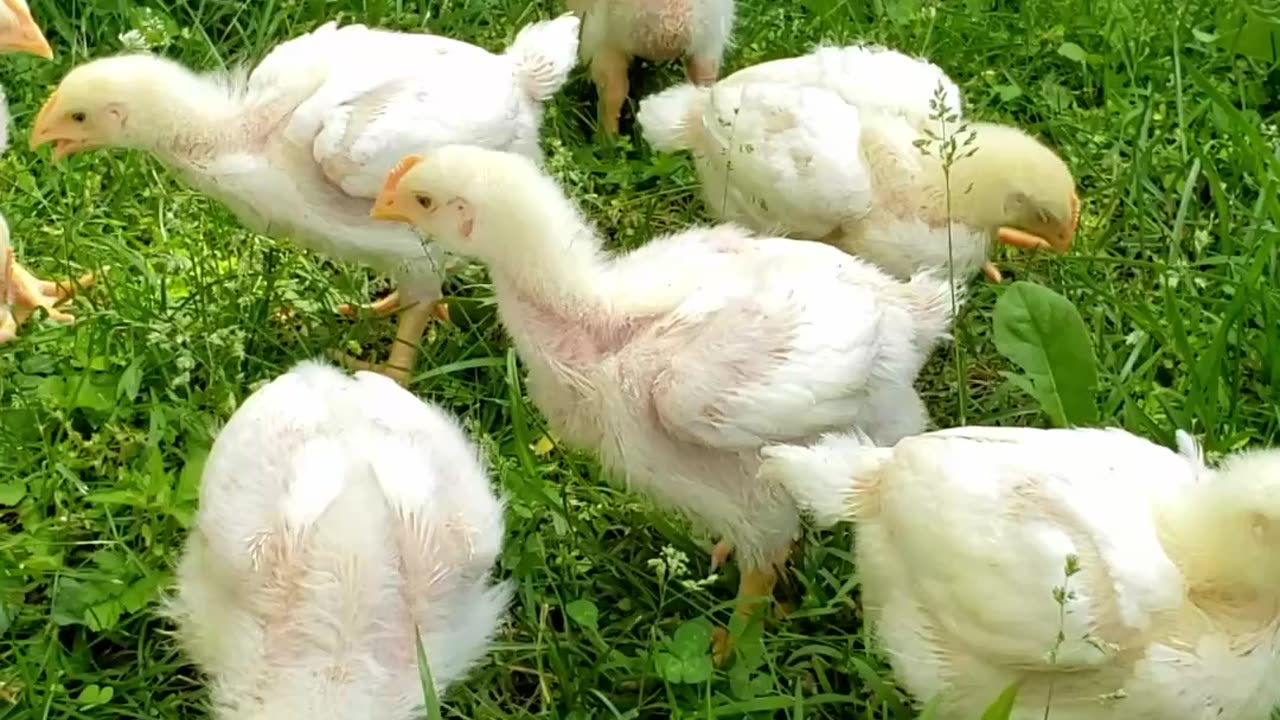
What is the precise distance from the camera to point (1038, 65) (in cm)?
342

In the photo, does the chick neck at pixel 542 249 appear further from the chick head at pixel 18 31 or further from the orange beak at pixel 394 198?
the chick head at pixel 18 31

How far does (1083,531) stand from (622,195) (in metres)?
1.59

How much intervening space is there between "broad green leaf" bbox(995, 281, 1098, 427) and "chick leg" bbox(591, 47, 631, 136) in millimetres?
1198

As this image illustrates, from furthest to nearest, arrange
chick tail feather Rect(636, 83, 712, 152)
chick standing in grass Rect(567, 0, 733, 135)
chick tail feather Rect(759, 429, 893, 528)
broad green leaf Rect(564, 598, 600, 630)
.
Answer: chick standing in grass Rect(567, 0, 733, 135), chick tail feather Rect(636, 83, 712, 152), broad green leaf Rect(564, 598, 600, 630), chick tail feather Rect(759, 429, 893, 528)

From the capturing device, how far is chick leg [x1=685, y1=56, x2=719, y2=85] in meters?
3.20

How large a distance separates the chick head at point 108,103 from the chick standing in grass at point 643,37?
972 mm

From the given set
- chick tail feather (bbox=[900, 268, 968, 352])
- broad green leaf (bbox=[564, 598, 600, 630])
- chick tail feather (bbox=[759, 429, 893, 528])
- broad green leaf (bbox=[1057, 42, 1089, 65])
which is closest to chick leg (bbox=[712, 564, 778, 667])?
broad green leaf (bbox=[564, 598, 600, 630])

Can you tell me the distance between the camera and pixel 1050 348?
2.34 m

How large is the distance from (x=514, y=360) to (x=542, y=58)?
1.87 ft

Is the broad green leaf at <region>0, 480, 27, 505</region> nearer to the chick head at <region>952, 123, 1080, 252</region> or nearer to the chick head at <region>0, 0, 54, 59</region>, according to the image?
the chick head at <region>0, 0, 54, 59</region>

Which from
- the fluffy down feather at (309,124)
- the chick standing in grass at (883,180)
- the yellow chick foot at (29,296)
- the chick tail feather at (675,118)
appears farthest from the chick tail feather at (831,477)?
the yellow chick foot at (29,296)

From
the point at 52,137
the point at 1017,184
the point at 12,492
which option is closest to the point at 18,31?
the point at 52,137

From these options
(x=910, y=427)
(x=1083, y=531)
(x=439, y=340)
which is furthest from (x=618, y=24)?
(x=1083, y=531)

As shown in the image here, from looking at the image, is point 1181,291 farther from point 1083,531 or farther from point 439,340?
point 439,340
